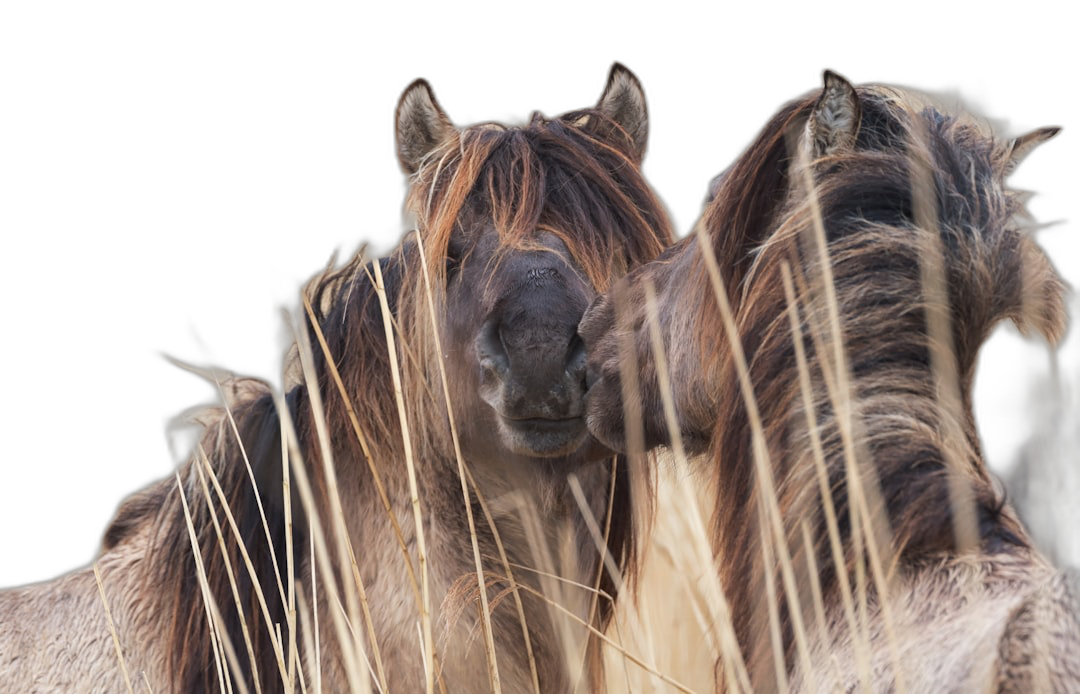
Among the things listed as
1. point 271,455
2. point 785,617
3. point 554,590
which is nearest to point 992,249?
point 785,617

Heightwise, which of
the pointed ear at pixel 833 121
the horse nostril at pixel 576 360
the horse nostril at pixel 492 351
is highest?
the pointed ear at pixel 833 121

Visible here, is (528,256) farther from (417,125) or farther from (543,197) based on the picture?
(417,125)

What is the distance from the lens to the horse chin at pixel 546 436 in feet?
7.33

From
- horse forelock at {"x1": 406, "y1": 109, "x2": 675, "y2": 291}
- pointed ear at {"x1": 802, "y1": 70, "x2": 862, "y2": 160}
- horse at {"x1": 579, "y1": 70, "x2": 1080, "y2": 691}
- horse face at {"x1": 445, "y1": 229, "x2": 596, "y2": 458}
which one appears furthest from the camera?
horse forelock at {"x1": 406, "y1": 109, "x2": 675, "y2": 291}

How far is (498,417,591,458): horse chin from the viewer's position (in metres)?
2.23

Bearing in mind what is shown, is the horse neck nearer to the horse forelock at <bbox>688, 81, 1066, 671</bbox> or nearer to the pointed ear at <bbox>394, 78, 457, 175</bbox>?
the horse forelock at <bbox>688, 81, 1066, 671</bbox>

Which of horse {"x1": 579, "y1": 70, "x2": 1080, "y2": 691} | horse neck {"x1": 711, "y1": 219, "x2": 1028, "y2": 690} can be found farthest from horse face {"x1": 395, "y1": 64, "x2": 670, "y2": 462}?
horse neck {"x1": 711, "y1": 219, "x2": 1028, "y2": 690}

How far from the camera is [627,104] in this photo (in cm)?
266

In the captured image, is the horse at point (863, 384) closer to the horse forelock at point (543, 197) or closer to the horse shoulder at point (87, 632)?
the horse forelock at point (543, 197)

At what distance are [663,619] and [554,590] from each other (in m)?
1.75

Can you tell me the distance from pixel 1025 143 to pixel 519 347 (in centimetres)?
92

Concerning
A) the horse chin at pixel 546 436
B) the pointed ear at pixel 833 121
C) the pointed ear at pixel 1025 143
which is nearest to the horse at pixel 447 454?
the horse chin at pixel 546 436

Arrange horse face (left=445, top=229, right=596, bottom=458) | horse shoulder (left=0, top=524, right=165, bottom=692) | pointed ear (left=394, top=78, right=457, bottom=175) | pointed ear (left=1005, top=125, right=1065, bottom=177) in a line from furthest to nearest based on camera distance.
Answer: horse shoulder (left=0, top=524, right=165, bottom=692)
pointed ear (left=394, top=78, right=457, bottom=175)
horse face (left=445, top=229, right=596, bottom=458)
pointed ear (left=1005, top=125, right=1065, bottom=177)

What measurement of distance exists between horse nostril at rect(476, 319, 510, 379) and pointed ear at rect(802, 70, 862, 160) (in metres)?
0.78
